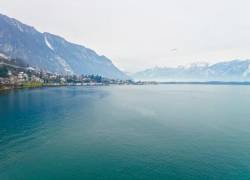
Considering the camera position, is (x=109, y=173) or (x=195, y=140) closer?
(x=109, y=173)

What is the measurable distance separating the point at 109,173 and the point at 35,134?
90.6 feet

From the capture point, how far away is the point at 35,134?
175 ft

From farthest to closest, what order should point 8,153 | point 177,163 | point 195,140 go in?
point 195,140 → point 8,153 → point 177,163

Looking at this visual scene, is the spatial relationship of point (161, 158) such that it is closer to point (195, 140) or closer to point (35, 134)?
point (195, 140)

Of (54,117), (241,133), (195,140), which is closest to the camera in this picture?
(195,140)

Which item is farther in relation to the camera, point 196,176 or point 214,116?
point 214,116

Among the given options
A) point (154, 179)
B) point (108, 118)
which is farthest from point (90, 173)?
point (108, 118)

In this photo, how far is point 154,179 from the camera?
3262cm

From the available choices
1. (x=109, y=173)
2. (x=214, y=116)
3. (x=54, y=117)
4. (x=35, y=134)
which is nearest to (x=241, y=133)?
(x=214, y=116)

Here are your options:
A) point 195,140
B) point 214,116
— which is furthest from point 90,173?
point 214,116

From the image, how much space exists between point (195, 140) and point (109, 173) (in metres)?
24.9

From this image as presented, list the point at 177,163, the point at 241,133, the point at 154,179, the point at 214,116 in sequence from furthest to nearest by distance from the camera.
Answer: the point at 214,116
the point at 241,133
the point at 177,163
the point at 154,179

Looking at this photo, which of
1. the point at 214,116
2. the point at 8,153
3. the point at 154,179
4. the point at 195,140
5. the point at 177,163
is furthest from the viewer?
the point at 214,116

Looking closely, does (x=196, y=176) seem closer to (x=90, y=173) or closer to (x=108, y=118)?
(x=90, y=173)
